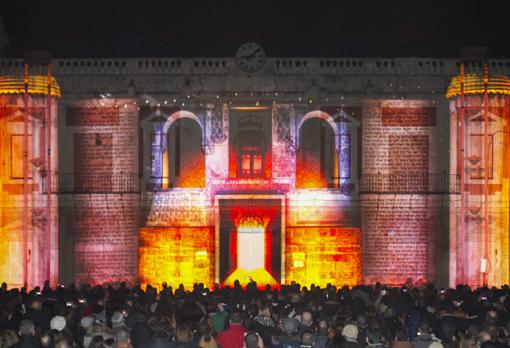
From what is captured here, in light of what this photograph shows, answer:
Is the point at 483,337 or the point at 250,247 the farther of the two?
the point at 250,247

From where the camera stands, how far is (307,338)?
1548 cm

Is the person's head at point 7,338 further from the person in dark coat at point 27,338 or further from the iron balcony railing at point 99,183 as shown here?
the iron balcony railing at point 99,183

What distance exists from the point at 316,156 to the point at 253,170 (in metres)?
2.36

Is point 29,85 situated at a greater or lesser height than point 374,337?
greater

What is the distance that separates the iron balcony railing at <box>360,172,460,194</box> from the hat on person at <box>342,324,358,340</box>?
1974cm

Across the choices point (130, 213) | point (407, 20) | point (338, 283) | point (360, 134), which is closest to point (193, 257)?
point (130, 213)

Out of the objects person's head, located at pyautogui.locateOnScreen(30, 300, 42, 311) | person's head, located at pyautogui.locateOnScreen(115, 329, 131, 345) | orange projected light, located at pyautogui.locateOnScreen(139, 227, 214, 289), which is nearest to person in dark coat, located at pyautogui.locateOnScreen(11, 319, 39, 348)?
person's head, located at pyautogui.locateOnScreen(115, 329, 131, 345)

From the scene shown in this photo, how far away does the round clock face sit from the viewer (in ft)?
116

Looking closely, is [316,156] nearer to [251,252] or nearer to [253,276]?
[251,252]

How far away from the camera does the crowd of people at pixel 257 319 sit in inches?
616

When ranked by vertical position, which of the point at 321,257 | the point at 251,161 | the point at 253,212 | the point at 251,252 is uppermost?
the point at 251,161

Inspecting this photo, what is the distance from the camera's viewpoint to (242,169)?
36.0 metres

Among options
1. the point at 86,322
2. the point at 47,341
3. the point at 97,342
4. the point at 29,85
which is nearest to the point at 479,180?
the point at 29,85

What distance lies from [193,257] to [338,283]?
5.30 meters
